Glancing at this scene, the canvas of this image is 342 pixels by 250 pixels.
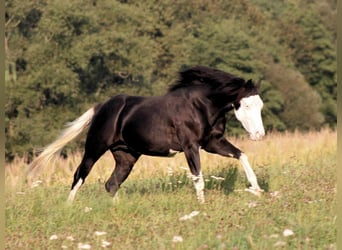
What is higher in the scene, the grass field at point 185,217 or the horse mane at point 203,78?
the horse mane at point 203,78

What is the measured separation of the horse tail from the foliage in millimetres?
26847

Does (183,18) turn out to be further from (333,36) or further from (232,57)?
(333,36)

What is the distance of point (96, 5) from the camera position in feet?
144

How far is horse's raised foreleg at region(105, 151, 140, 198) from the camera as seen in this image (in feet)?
28.5

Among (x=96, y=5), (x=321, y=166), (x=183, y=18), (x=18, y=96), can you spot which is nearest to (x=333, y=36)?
(x=183, y=18)

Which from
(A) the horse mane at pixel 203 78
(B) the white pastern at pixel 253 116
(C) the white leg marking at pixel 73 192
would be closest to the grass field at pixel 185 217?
(C) the white leg marking at pixel 73 192

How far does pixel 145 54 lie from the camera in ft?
134

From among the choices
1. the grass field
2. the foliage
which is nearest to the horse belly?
the grass field

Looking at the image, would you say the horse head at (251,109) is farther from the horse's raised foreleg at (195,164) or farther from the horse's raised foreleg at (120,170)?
the horse's raised foreleg at (120,170)

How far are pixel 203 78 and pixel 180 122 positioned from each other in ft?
2.42

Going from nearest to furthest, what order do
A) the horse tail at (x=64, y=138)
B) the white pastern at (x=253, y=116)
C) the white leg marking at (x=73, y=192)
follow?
the white pastern at (x=253, y=116) < the white leg marking at (x=73, y=192) < the horse tail at (x=64, y=138)

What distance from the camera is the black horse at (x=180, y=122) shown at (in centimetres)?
810

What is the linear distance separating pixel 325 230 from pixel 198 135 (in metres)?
2.80

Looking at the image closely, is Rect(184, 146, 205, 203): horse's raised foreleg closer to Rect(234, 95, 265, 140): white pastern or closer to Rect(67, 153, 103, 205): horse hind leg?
Rect(234, 95, 265, 140): white pastern
